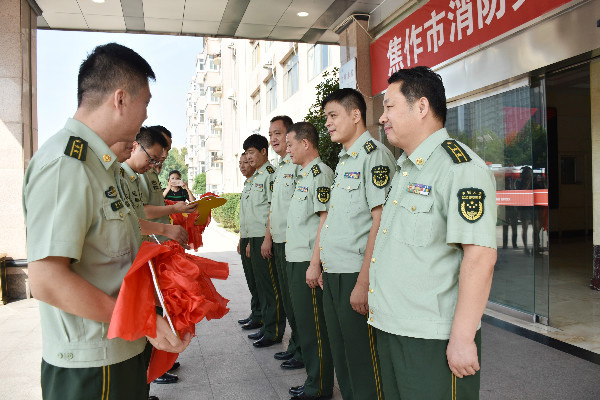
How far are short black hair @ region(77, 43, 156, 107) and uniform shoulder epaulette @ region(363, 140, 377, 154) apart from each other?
1.26 meters

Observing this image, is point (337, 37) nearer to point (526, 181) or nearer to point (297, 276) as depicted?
point (526, 181)

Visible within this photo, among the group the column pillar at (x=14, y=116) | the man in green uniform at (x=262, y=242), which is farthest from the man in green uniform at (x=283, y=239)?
the column pillar at (x=14, y=116)

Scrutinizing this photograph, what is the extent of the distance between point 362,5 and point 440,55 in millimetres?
1483

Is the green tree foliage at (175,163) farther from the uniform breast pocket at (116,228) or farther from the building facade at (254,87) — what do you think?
the uniform breast pocket at (116,228)

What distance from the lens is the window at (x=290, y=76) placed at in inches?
515

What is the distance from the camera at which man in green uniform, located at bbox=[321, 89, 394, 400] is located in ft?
6.96

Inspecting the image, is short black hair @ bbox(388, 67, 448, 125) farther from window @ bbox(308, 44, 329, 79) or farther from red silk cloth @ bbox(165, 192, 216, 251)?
window @ bbox(308, 44, 329, 79)

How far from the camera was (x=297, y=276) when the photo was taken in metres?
2.82

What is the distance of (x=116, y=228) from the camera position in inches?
48.4

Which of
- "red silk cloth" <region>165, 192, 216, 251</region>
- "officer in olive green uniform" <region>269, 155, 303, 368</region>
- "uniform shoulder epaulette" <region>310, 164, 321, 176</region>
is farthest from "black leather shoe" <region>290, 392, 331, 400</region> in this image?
"red silk cloth" <region>165, 192, 216, 251</region>

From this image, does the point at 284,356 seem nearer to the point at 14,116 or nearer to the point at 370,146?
the point at 370,146

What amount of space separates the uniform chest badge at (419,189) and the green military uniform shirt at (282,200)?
6.37 ft

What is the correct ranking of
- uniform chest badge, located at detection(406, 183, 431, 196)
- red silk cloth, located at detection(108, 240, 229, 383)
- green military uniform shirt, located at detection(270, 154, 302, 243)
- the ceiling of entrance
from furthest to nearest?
the ceiling of entrance
green military uniform shirt, located at detection(270, 154, 302, 243)
uniform chest badge, located at detection(406, 183, 431, 196)
red silk cloth, located at detection(108, 240, 229, 383)

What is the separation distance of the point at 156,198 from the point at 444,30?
3.14 m
